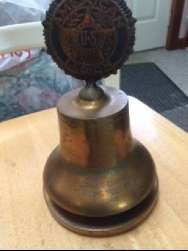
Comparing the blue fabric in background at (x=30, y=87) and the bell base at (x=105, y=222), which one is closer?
the bell base at (x=105, y=222)

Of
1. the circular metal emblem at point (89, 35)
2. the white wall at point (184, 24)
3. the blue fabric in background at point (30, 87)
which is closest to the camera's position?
the circular metal emblem at point (89, 35)

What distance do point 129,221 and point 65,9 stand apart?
0.85 ft

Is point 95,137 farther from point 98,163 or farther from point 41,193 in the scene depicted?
point 41,193

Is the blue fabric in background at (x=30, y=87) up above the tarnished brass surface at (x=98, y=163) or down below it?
below

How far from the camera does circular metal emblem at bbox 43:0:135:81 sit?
323mm

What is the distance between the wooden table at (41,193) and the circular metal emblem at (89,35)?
0.66 ft

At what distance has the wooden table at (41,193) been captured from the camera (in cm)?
41

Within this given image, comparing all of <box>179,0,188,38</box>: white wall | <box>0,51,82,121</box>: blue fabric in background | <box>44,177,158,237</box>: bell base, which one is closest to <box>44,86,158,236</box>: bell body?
<box>44,177,158,237</box>: bell base

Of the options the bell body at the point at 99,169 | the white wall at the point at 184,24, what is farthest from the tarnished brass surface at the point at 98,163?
the white wall at the point at 184,24

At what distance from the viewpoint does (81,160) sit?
0.40 m

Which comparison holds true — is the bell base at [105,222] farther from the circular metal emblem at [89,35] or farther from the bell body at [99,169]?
the circular metal emblem at [89,35]

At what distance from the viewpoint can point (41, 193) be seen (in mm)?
479

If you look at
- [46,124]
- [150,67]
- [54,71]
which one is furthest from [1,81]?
[150,67]

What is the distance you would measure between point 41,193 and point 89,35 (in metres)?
0.25
